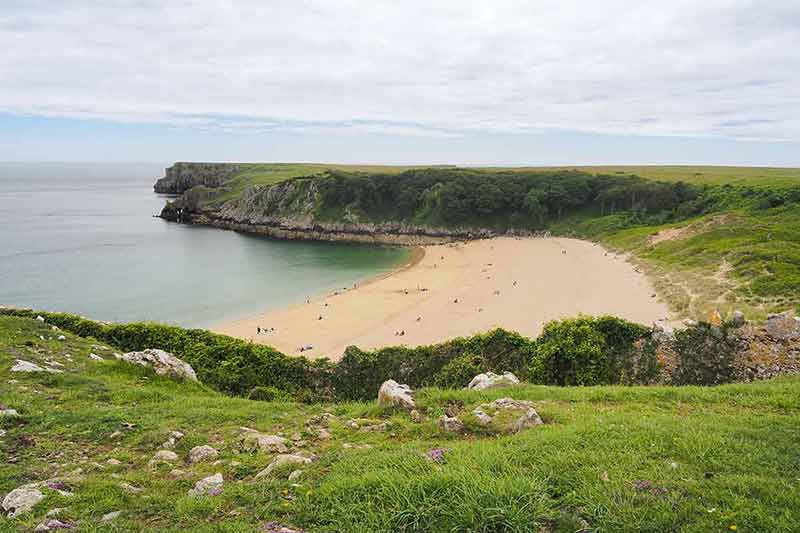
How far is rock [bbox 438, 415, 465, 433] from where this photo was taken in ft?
26.0

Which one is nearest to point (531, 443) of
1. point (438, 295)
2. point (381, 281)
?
point (438, 295)

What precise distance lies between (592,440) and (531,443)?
926mm

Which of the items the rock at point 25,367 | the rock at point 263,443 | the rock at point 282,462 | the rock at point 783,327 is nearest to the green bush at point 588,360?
the rock at point 783,327

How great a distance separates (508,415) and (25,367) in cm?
1137

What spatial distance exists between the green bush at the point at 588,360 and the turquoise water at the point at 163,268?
27.6 metres

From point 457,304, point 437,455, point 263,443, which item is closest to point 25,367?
point 263,443

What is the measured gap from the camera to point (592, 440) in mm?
6867

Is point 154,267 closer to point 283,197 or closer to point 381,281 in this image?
point 381,281

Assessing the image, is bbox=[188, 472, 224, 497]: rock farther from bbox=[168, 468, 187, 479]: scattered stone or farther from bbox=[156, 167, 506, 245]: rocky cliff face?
bbox=[156, 167, 506, 245]: rocky cliff face

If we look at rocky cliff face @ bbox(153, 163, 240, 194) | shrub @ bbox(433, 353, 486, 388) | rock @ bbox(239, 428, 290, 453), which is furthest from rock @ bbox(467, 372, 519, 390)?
rocky cliff face @ bbox(153, 163, 240, 194)

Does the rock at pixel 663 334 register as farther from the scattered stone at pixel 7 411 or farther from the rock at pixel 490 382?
the scattered stone at pixel 7 411

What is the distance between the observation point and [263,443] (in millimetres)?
7633

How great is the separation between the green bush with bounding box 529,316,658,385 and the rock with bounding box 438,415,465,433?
7.80 meters

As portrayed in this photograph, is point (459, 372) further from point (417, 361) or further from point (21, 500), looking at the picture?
point (21, 500)
